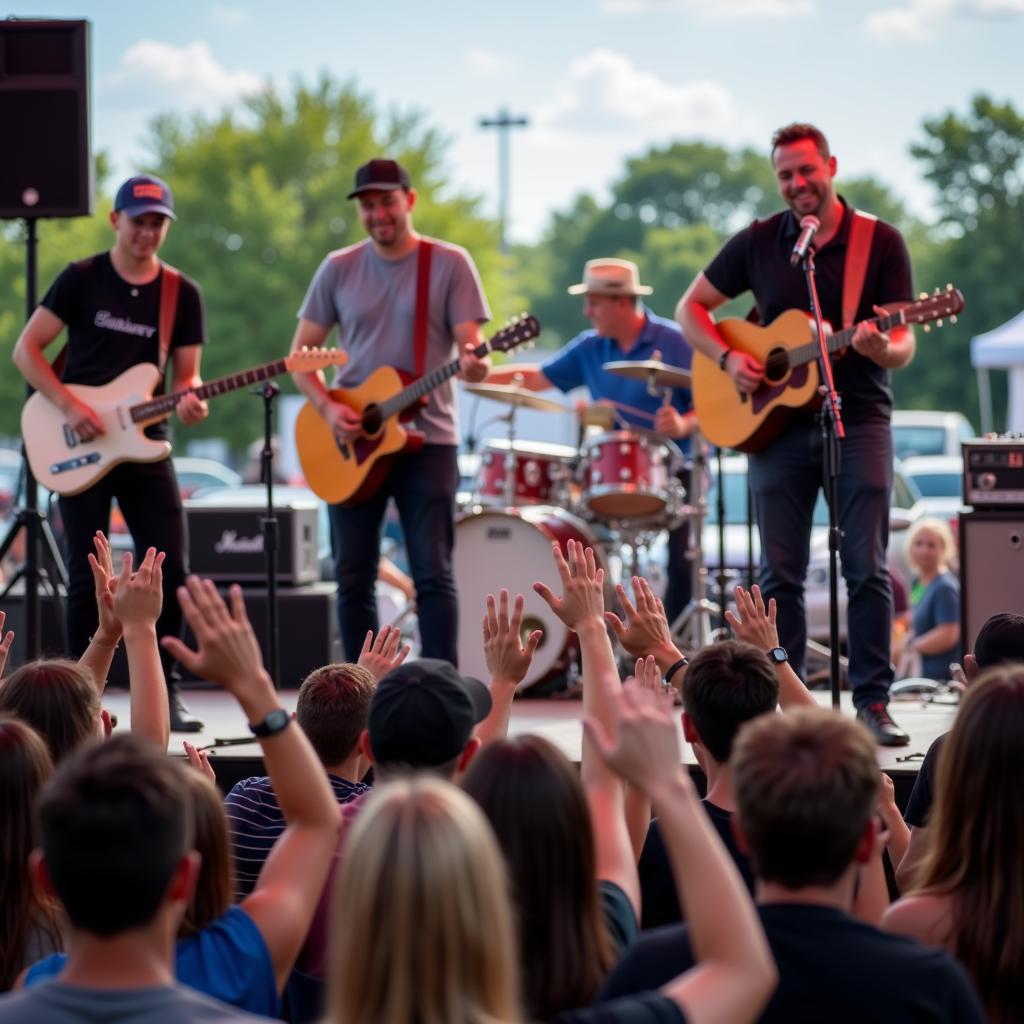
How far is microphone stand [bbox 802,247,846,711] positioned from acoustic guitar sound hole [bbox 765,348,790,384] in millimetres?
273

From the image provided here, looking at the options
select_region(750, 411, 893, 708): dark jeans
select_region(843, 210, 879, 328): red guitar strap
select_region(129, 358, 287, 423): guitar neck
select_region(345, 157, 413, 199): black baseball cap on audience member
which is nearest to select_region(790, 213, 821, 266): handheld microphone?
select_region(843, 210, 879, 328): red guitar strap

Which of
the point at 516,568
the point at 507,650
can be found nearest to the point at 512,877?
the point at 507,650

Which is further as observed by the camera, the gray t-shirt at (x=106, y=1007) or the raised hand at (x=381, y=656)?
the raised hand at (x=381, y=656)

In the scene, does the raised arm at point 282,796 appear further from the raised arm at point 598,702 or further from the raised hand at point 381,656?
the raised hand at point 381,656

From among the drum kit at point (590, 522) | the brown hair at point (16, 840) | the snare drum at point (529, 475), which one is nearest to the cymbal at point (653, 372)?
the drum kit at point (590, 522)

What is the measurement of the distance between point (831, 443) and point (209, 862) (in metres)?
3.44

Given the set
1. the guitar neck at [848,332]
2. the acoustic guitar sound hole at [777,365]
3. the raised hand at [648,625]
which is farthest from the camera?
the acoustic guitar sound hole at [777,365]

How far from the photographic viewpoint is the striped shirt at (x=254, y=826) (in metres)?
3.45

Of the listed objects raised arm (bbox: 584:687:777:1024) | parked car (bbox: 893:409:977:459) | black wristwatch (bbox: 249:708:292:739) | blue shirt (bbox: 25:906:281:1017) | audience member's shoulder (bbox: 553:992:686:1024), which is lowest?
blue shirt (bbox: 25:906:281:1017)

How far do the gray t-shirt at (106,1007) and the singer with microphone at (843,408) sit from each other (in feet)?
12.9

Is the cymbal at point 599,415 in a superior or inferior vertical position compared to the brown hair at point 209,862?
superior

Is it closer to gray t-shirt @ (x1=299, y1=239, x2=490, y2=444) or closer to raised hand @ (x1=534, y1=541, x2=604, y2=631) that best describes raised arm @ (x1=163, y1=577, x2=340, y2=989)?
raised hand @ (x1=534, y1=541, x2=604, y2=631)

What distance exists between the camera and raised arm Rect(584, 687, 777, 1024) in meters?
2.02

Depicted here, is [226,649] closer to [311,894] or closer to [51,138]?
[311,894]
